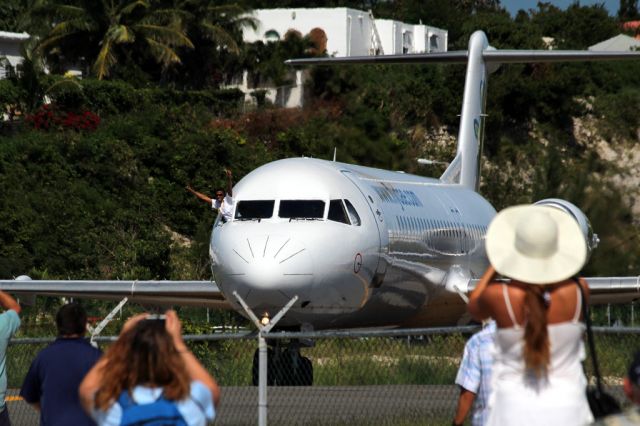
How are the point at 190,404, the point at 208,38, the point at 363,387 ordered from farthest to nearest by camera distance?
the point at 208,38 → the point at 363,387 → the point at 190,404

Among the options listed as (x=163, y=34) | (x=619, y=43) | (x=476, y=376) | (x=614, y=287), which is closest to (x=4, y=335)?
(x=476, y=376)

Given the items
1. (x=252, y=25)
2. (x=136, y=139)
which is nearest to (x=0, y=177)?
(x=136, y=139)

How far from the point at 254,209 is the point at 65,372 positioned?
10047 mm

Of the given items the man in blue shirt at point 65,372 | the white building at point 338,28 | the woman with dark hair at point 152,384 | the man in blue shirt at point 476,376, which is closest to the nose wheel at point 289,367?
the man in blue shirt at point 476,376

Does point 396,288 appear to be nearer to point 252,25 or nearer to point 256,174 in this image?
point 256,174

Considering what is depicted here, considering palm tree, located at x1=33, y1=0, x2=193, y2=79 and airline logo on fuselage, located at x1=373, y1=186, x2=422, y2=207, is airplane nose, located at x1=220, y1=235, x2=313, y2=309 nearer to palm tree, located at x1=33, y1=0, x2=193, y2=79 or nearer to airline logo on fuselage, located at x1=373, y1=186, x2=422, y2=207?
airline logo on fuselage, located at x1=373, y1=186, x2=422, y2=207

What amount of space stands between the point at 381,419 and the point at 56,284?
11.1 meters

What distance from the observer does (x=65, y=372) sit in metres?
8.18

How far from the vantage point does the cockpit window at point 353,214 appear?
60.4ft

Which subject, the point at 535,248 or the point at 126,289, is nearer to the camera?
the point at 535,248

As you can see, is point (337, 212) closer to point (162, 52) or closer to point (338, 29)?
point (162, 52)

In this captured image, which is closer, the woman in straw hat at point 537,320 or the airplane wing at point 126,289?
the woman in straw hat at point 537,320

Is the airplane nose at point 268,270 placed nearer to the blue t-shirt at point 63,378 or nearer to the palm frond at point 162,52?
the blue t-shirt at point 63,378

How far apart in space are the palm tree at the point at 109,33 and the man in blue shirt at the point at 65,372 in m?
42.4
